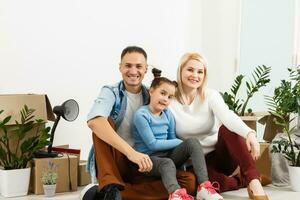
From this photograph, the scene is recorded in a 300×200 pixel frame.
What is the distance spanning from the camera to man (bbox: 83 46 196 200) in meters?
2.18

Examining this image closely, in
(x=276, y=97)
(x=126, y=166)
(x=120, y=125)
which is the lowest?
(x=126, y=166)

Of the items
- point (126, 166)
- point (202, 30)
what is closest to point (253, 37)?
point (202, 30)

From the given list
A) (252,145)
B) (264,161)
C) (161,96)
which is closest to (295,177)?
(264,161)

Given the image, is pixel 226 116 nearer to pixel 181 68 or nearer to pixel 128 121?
pixel 181 68

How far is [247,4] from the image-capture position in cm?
423

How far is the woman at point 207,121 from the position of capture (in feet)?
→ 8.09

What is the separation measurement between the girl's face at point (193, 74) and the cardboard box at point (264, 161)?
811 millimetres

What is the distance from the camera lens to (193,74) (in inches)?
99.8

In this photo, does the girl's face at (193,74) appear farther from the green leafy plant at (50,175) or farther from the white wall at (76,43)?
the white wall at (76,43)

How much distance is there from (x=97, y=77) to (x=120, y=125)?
1169mm

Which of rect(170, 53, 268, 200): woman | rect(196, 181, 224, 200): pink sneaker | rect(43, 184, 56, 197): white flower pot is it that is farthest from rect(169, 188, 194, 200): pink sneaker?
rect(43, 184, 56, 197): white flower pot

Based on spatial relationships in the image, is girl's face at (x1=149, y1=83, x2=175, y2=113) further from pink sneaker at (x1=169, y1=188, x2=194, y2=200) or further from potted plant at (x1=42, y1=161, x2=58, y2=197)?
potted plant at (x1=42, y1=161, x2=58, y2=197)

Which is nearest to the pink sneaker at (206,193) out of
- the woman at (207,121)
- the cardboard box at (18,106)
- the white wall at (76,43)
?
the woman at (207,121)

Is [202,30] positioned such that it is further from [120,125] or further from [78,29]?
[120,125]
